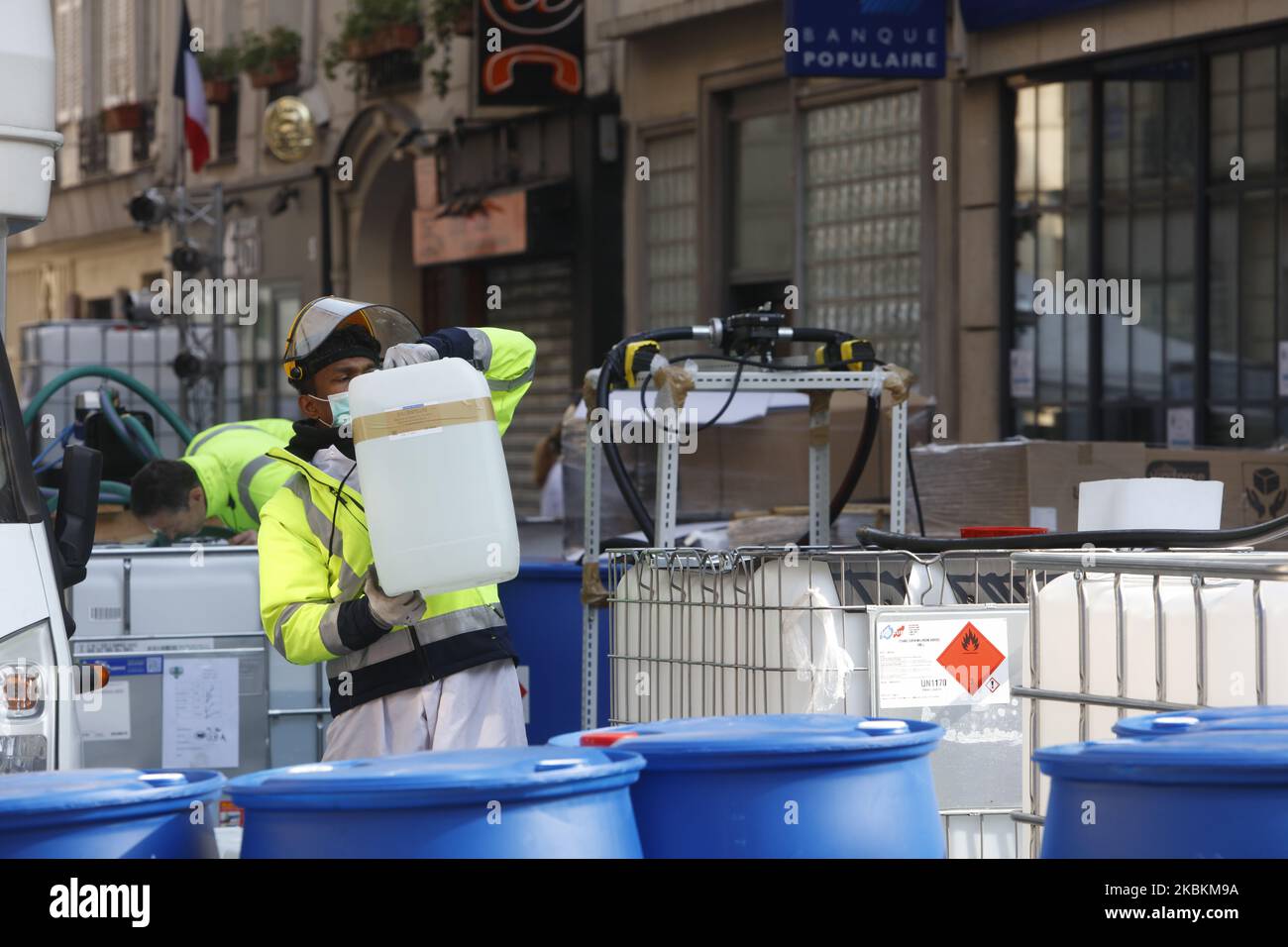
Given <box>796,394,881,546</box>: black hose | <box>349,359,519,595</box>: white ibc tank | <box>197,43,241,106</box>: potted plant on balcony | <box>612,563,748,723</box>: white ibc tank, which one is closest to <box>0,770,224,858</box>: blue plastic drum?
<box>349,359,519,595</box>: white ibc tank

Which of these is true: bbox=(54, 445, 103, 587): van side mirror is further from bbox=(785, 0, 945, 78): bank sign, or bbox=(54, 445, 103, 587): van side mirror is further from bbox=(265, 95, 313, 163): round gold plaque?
bbox=(265, 95, 313, 163): round gold plaque

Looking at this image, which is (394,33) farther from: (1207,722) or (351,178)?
(1207,722)

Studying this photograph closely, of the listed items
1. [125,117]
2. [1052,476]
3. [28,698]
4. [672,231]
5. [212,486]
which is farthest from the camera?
[125,117]

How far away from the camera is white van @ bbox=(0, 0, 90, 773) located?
4.89 meters

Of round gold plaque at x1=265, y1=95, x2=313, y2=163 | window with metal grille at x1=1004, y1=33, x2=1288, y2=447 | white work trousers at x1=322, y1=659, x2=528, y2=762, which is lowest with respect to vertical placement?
white work trousers at x1=322, y1=659, x2=528, y2=762

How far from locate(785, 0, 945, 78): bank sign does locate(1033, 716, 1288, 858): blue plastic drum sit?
395 inches

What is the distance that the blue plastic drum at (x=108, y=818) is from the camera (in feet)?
7.88

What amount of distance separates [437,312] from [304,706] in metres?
15.4

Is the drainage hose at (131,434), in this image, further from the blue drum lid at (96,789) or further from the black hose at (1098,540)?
the blue drum lid at (96,789)

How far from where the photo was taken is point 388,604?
4.14m

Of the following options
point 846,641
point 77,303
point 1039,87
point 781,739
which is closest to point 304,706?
point 846,641

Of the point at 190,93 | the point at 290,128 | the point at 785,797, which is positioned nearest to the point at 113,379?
the point at 785,797

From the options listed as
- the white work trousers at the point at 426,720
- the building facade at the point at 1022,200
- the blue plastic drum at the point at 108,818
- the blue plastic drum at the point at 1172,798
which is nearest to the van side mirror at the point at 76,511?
the white work trousers at the point at 426,720

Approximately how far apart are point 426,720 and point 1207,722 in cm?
212
